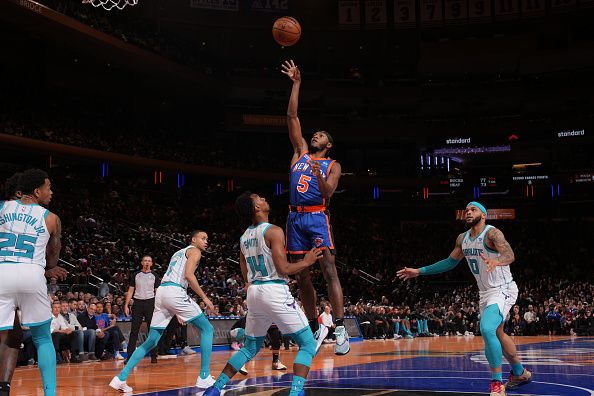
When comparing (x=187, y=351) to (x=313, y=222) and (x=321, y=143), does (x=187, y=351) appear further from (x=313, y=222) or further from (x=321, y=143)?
(x=321, y=143)

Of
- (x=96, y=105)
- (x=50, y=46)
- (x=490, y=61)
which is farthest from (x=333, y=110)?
(x=50, y=46)

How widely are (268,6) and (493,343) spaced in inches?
1371

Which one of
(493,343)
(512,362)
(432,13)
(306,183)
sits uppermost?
(432,13)

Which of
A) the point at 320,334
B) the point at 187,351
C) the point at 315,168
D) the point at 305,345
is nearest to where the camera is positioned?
the point at 305,345

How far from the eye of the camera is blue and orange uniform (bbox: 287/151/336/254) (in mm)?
7895

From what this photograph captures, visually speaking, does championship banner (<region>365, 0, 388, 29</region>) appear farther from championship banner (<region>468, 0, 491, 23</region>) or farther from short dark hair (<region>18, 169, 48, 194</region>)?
short dark hair (<region>18, 169, 48, 194</region>)

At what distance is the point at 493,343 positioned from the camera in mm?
7488

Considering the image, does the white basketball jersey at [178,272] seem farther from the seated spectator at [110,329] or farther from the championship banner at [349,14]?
the championship banner at [349,14]

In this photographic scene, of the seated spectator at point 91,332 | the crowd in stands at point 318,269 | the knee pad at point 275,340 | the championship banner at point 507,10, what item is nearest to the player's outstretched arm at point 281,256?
the knee pad at point 275,340

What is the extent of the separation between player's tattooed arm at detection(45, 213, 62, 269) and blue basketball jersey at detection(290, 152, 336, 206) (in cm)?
274

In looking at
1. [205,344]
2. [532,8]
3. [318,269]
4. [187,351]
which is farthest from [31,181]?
[532,8]

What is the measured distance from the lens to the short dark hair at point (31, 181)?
20.5 ft

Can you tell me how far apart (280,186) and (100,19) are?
1394 centimetres

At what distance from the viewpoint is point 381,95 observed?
42.7 m
